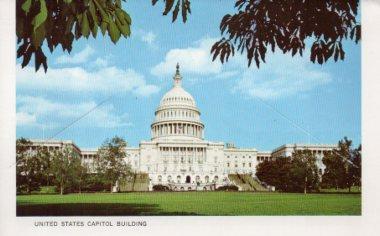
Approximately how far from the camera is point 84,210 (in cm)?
635

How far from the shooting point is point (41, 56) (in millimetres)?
3527

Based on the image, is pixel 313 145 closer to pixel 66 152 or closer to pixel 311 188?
pixel 311 188

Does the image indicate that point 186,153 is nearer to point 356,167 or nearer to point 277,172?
point 277,172

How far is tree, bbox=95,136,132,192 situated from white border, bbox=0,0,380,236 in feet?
7.58

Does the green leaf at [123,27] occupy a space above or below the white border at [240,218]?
above

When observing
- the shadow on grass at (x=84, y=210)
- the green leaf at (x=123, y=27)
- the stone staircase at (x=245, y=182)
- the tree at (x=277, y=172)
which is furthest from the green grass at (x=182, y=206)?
the stone staircase at (x=245, y=182)

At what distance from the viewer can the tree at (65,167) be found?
7957 millimetres

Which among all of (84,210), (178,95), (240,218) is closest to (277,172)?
(178,95)

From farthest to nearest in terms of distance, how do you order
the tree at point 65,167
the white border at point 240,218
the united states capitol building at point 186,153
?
the united states capitol building at point 186,153 < the tree at point 65,167 < the white border at point 240,218

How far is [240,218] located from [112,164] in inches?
189

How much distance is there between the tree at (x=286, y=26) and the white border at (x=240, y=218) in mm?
1887

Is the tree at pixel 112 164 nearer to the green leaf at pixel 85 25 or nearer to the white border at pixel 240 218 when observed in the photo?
the white border at pixel 240 218

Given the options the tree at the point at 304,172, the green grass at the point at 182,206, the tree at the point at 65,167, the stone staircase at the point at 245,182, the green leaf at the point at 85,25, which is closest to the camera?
the green leaf at the point at 85,25
